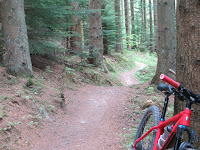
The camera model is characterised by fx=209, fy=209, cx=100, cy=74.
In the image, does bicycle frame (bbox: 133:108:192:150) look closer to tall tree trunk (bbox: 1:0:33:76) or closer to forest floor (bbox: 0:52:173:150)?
forest floor (bbox: 0:52:173:150)

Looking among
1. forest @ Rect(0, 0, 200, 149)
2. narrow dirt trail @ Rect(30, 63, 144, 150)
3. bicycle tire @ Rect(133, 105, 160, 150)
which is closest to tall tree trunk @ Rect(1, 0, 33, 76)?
forest @ Rect(0, 0, 200, 149)

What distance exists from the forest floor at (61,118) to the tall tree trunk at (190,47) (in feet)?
6.55

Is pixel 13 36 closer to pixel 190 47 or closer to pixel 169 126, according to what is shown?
pixel 190 47

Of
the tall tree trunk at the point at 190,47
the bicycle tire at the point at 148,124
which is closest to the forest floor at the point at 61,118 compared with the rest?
the bicycle tire at the point at 148,124

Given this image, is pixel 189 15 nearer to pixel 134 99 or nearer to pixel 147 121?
pixel 147 121

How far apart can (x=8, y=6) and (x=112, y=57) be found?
15111mm

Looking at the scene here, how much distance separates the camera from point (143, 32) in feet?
118

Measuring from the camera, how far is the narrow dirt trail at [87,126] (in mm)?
4621

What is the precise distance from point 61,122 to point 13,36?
3.48 m

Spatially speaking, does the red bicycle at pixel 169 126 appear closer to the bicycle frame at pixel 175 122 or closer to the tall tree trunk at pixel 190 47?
the bicycle frame at pixel 175 122

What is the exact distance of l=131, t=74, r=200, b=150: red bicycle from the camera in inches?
80.4

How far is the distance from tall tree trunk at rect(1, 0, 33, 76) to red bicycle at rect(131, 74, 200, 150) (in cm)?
531

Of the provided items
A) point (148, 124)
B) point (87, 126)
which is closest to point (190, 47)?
point (148, 124)

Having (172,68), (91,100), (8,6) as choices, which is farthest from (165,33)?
(8,6)
